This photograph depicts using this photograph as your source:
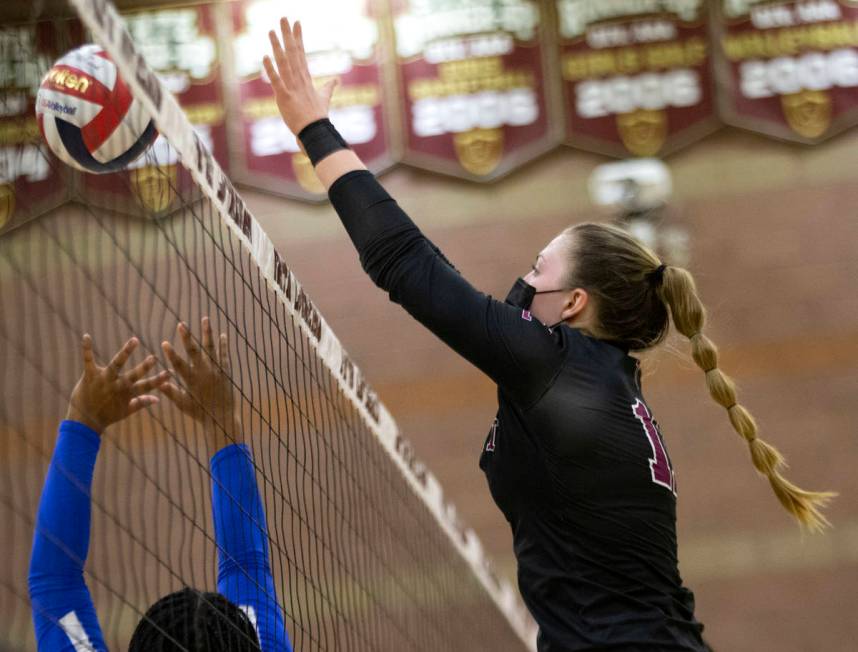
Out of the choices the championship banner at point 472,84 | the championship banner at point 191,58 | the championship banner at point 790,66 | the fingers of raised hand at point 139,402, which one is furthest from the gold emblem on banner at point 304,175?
the fingers of raised hand at point 139,402

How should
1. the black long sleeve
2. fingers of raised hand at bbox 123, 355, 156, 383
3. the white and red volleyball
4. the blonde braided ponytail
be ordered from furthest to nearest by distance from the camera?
the white and red volleyball
fingers of raised hand at bbox 123, 355, 156, 383
the blonde braided ponytail
the black long sleeve

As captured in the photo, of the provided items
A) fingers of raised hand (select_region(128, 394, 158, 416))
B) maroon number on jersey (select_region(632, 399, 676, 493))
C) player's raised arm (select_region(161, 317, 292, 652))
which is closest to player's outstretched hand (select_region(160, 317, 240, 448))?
player's raised arm (select_region(161, 317, 292, 652))

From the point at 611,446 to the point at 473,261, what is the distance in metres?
4.80

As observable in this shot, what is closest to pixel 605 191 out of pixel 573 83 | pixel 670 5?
pixel 573 83

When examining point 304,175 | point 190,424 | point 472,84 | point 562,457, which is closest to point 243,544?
point 562,457

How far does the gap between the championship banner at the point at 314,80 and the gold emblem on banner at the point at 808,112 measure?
96.2 inches

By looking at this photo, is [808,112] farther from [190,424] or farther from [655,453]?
[655,453]

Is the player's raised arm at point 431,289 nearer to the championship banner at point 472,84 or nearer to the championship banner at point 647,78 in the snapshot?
the championship banner at point 472,84

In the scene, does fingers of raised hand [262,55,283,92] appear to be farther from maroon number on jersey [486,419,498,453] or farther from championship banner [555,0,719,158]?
championship banner [555,0,719,158]

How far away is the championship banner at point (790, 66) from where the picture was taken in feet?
21.6

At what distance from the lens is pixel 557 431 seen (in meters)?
1.92

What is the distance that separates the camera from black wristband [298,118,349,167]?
6.48ft

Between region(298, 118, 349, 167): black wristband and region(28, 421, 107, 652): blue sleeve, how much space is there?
29.9 inches

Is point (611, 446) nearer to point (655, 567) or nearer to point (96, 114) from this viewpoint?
point (655, 567)
